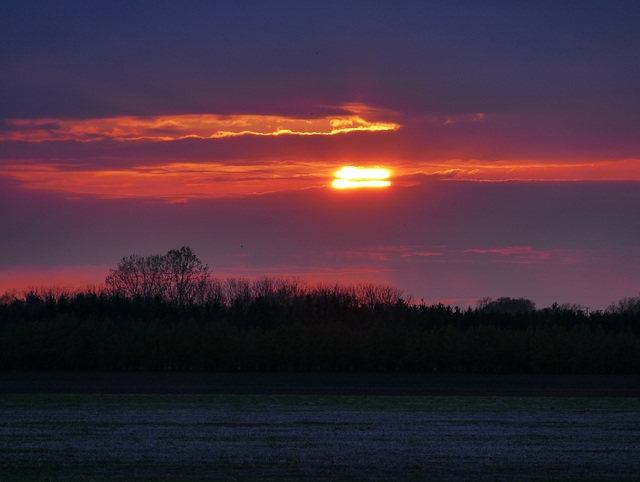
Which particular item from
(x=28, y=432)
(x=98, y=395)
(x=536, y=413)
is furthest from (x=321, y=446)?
→ (x=98, y=395)

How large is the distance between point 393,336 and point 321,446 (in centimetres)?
3774

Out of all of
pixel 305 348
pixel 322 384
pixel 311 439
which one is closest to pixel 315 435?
pixel 311 439

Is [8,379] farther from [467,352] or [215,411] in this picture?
[467,352]

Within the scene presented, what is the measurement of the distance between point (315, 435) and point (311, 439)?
759 millimetres

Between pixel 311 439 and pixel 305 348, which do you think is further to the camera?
pixel 305 348

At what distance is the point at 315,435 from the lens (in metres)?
19.6

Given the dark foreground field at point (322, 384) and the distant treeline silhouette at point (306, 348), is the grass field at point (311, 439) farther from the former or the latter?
the distant treeline silhouette at point (306, 348)

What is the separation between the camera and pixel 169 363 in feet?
177

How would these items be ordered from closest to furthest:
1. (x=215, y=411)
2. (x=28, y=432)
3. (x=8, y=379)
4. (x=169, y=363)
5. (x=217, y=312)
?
(x=28, y=432) < (x=215, y=411) < (x=8, y=379) < (x=169, y=363) < (x=217, y=312)

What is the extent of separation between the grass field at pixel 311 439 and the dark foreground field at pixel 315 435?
33mm

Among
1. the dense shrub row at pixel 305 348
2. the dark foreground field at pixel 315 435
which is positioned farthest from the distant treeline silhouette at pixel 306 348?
the dark foreground field at pixel 315 435

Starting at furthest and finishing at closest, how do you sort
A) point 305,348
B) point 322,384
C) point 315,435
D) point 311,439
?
point 305,348 < point 322,384 < point 315,435 < point 311,439

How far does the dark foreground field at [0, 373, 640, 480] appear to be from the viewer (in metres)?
14.8

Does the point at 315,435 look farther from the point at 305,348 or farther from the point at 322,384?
the point at 305,348
